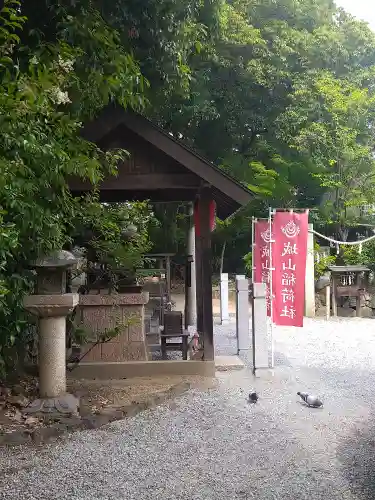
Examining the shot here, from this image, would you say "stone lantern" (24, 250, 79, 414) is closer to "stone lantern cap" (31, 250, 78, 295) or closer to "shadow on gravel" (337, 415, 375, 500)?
"stone lantern cap" (31, 250, 78, 295)

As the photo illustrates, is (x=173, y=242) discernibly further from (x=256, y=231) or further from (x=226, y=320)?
(x=256, y=231)

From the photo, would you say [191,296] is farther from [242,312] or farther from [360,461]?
[360,461]

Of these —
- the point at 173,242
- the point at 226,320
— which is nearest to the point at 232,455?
the point at 226,320

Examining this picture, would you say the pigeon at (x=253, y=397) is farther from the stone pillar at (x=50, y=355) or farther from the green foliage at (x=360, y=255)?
the green foliage at (x=360, y=255)

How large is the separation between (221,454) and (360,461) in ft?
3.78

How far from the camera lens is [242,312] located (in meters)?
9.09

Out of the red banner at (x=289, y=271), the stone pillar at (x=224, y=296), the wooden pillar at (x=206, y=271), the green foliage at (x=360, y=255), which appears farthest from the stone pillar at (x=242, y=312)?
the green foliage at (x=360, y=255)

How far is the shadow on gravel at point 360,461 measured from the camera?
3.68m

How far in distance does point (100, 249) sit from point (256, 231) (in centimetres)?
403

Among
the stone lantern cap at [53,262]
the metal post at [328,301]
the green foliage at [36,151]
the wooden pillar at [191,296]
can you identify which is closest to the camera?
the green foliage at [36,151]

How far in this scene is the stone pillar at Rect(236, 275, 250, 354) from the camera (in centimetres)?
872

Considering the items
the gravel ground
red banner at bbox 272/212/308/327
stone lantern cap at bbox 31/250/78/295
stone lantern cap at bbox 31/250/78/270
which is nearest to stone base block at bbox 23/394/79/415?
the gravel ground

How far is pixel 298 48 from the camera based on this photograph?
67.3 ft

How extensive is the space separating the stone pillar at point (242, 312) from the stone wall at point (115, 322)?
6.38 feet
